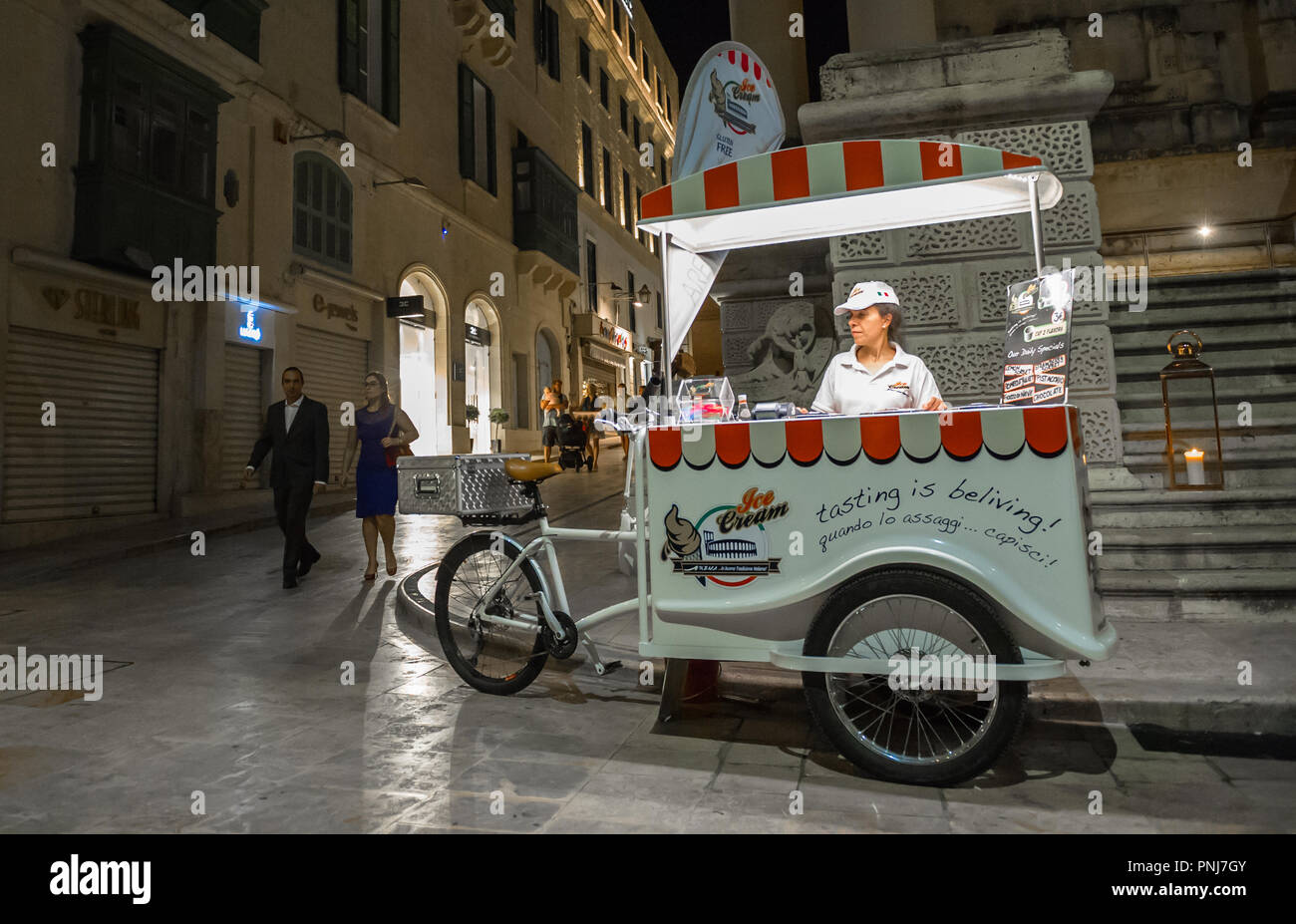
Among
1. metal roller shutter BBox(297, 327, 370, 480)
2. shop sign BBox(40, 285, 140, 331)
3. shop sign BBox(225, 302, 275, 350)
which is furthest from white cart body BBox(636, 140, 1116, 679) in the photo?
metal roller shutter BBox(297, 327, 370, 480)

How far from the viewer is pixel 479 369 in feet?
79.1

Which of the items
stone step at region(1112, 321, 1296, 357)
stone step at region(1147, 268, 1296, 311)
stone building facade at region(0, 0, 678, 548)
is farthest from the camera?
stone building facade at region(0, 0, 678, 548)

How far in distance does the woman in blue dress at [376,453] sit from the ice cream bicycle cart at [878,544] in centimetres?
432

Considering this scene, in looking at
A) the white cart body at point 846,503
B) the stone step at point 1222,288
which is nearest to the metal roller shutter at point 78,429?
the white cart body at point 846,503

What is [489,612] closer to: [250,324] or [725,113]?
[725,113]

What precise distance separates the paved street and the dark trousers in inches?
71.1

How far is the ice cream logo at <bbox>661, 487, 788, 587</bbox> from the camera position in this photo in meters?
3.31

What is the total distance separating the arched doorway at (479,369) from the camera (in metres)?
23.1

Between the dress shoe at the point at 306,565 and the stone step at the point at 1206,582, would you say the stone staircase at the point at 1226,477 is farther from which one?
the dress shoe at the point at 306,565

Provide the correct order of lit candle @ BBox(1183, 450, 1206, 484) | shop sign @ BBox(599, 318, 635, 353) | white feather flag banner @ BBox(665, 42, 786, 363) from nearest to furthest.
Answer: lit candle @ BBox(1183, 450, 1206, 484) → white feather flag banner @ BBox(665, 42, 786, 363) → shop sign @ BBox(599, 318, 635, 353)

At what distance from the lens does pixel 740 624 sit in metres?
3.37

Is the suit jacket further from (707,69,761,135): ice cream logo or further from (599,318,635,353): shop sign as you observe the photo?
(599,318,635,353): shop sign

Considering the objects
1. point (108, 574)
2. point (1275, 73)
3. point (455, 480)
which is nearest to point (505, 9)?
point (1275, 73)
